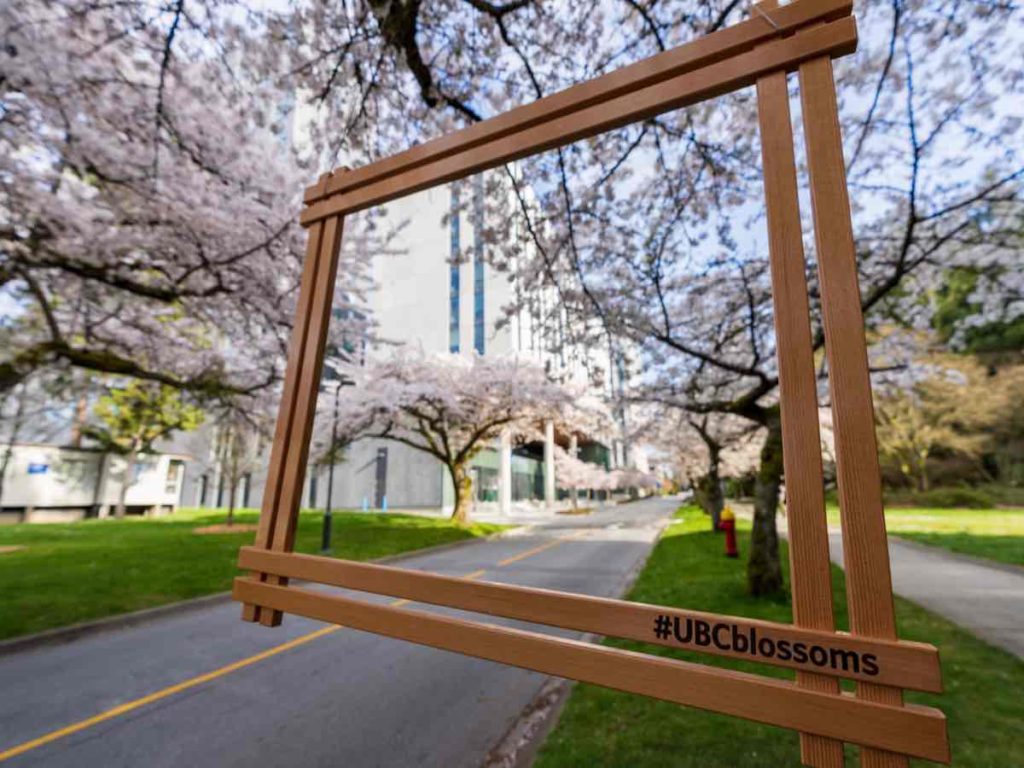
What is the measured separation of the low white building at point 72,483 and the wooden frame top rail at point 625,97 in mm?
22857

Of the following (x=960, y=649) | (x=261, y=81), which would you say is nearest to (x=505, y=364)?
(x=261, y=81)

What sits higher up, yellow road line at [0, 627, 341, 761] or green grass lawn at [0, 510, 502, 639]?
green grass lawn at [0, 510, 502, 639]

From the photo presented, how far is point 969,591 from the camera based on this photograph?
839 centimetres

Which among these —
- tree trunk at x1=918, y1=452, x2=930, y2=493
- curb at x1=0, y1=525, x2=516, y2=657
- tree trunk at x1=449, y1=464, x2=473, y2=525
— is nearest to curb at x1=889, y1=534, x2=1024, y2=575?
tree trunk at x1=449, y1=464, x2=473, y2=525

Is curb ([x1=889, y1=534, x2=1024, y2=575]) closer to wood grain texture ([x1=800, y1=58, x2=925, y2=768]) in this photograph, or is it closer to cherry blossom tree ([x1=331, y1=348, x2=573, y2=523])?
cherry blossom tree ([x1=331, y1=348, x2=573, y2=523])

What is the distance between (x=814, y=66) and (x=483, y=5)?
11.4 feet

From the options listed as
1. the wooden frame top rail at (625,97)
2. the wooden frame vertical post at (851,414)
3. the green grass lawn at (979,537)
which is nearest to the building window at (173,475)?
the wooden frame top rail at (625,97)

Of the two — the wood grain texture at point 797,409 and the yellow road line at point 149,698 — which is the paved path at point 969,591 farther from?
the yellow road line at point 149,698

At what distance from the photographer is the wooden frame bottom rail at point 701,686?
1016 millimetres

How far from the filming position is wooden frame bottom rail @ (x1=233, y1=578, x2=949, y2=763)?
3.33 feet

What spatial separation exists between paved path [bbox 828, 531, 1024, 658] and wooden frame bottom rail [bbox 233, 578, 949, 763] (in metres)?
6.52

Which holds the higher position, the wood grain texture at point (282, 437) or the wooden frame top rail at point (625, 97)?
the wooden frame top rail at point (625, 97)

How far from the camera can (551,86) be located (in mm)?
5465

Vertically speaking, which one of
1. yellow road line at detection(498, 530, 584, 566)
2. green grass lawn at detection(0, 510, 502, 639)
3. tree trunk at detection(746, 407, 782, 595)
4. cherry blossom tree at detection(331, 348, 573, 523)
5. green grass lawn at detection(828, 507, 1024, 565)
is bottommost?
yellow road line at detection(498, 530, 584, 566)
